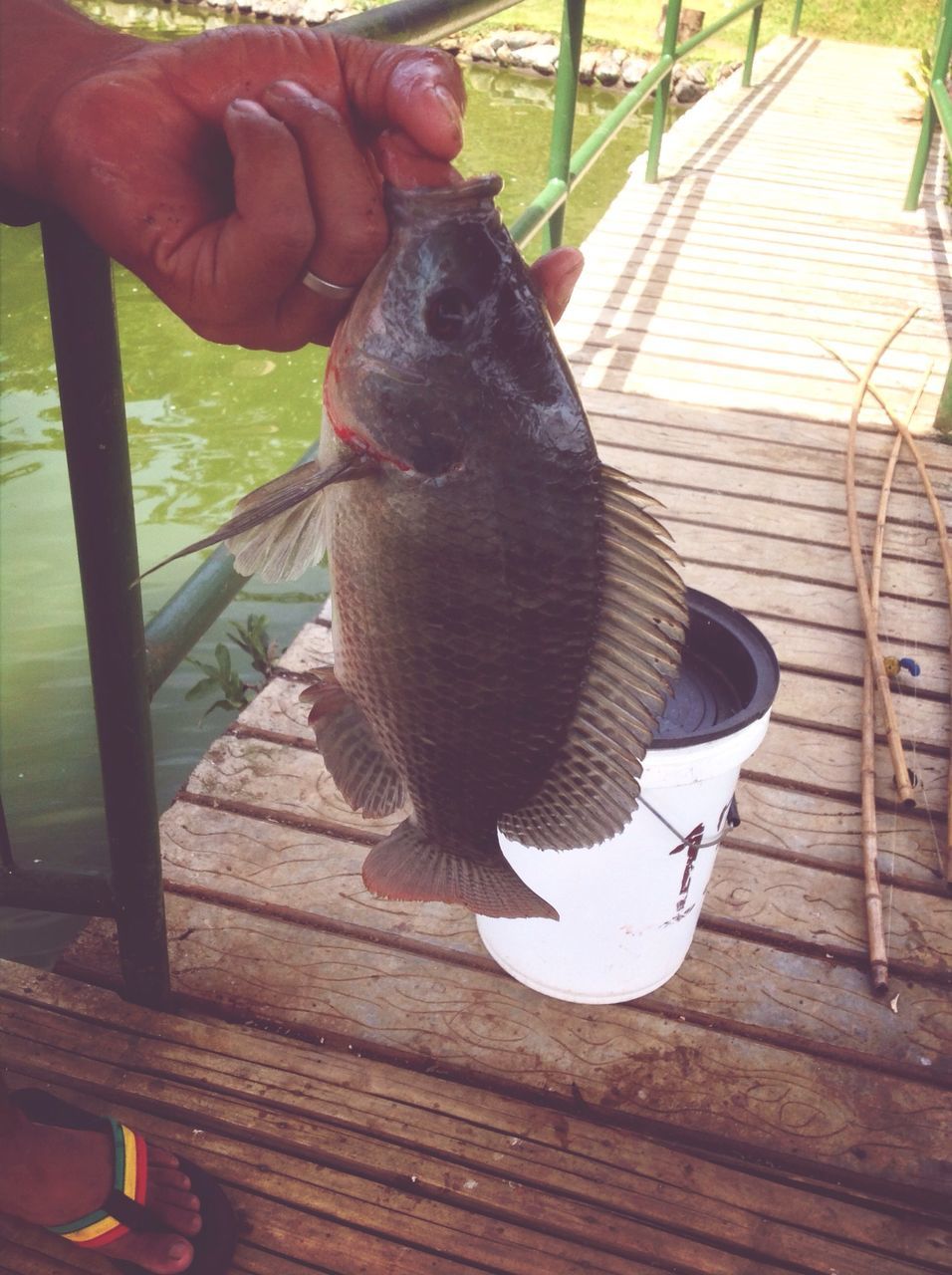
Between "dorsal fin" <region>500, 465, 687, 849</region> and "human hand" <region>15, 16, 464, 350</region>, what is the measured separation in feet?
1.17

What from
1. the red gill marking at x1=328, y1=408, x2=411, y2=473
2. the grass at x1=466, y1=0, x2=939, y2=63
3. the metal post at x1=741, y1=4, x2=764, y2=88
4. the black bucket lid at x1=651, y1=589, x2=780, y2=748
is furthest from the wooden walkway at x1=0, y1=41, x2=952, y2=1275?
the grass at x1=466, y1=0, x2=939, y2=63

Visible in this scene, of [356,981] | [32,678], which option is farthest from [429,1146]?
[32,678]

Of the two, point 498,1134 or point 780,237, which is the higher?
point 780,237

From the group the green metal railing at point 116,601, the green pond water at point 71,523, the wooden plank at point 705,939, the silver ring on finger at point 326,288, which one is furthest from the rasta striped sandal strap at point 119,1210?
the green pond water at point 71,523

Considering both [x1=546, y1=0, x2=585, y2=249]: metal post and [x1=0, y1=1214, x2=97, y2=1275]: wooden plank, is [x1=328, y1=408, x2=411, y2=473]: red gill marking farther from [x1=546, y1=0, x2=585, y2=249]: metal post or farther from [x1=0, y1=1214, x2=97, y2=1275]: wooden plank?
[x1=546, y1=0, x2=585, y2=249]: metal post

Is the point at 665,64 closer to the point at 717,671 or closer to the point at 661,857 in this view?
the point at 717,671

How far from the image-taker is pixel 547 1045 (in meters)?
2.05

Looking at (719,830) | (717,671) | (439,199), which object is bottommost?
(719,830)

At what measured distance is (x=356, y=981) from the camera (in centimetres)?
215

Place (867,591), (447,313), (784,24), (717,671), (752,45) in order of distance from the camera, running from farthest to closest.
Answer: (784,24) < (752,45) < (867,591) < (717,671) < (447,313)

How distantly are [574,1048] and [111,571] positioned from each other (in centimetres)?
118

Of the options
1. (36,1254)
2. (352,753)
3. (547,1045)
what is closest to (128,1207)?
(36,1254)

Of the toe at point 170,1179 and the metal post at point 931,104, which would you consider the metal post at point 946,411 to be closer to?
the metal post at point 931,104

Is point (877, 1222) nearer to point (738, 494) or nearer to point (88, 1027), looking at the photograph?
point (88, 1027)
